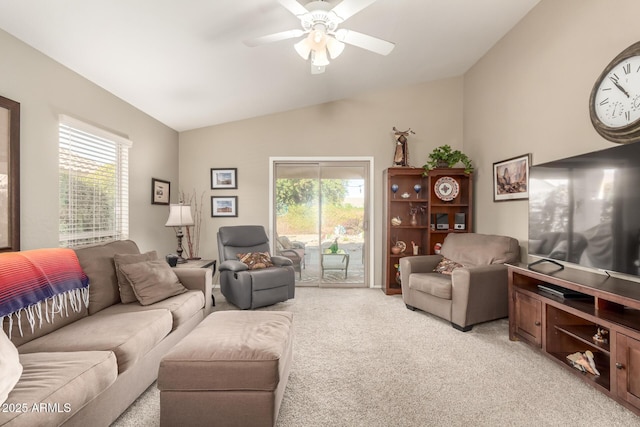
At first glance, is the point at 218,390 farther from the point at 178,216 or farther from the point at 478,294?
the point at 178,216

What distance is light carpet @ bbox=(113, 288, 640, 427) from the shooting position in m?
1.78

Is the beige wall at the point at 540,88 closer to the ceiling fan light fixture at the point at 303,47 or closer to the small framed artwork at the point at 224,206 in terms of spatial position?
the ceiling fan light fixture at the point at 303,47

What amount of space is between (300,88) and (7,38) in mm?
2744

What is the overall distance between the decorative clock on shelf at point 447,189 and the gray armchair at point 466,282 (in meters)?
0.75

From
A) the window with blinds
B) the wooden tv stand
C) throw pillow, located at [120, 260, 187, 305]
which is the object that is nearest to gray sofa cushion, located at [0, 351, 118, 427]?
throw pillow, located at [120, 260, 187, 305]

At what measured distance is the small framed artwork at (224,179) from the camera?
4914 millimetres

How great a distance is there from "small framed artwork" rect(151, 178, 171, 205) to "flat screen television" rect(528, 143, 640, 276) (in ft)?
13.8

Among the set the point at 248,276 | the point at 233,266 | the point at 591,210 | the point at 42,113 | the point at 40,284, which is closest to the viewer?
the point at 40,284

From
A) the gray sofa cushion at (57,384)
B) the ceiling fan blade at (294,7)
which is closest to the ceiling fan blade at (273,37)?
the ceiling fan blade at (294,7)

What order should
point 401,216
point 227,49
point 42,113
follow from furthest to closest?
point 401,216, point 227,49, point 42,113

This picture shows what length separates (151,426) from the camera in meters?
1.71

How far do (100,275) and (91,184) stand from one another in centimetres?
117

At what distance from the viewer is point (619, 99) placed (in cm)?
227

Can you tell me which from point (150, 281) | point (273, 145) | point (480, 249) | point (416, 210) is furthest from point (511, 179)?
point (150, 281)
